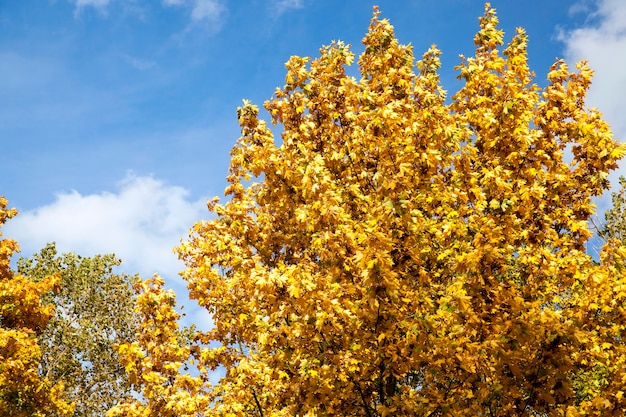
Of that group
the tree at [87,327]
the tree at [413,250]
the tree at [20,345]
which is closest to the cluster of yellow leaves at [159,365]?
the tree at [413,250]

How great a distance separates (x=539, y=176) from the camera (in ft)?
35.7

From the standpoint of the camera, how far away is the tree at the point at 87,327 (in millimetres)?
29906

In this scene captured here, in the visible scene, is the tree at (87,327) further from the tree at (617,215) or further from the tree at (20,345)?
the tree at (617,215)

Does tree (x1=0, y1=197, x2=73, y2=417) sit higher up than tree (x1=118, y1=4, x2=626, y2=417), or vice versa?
tree (x1=0, y1=197, x2=73, y2=417)

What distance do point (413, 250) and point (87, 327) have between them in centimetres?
2573

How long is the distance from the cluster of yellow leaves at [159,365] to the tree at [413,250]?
1.24 feet

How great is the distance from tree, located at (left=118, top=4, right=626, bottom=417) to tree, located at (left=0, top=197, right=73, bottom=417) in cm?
737

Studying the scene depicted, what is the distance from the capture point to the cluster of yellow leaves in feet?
37.1

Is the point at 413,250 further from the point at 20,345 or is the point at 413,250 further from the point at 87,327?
the point at 87,327

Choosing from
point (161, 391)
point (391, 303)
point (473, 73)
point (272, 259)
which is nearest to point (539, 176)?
point (473, 73)

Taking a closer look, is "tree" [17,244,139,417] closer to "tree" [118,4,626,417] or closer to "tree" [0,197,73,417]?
"tree" [0,197,73,417]

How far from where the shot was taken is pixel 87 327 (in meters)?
30.4

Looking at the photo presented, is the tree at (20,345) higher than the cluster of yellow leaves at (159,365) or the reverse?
higher

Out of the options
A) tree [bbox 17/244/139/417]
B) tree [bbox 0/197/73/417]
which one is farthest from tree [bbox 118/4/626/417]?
tree [bbox 17/244/139/417]
